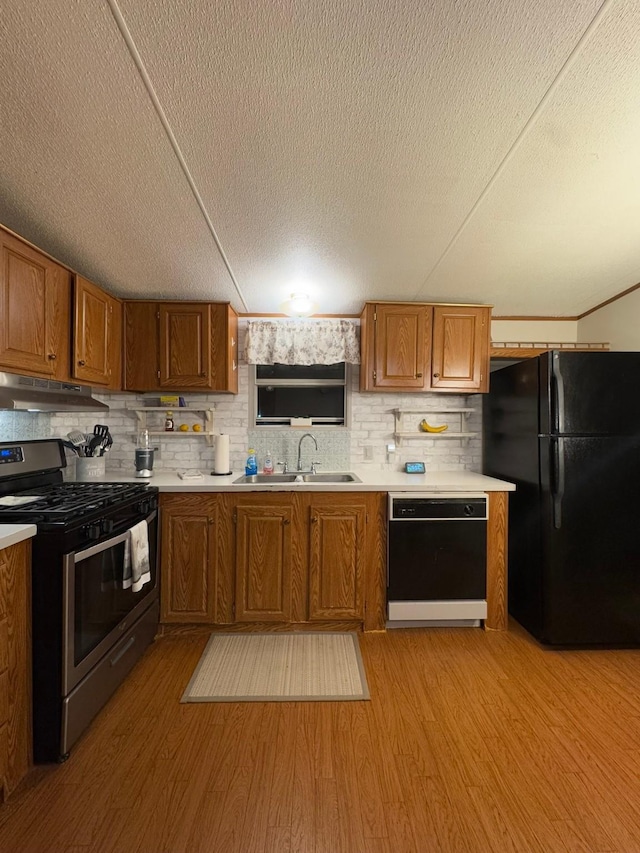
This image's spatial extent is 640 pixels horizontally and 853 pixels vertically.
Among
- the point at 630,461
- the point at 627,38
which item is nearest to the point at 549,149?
the point at 627,38

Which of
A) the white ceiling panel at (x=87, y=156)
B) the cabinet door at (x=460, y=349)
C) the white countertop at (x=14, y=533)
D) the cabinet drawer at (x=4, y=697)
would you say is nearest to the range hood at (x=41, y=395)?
the white countertop at (x=14, y=533)

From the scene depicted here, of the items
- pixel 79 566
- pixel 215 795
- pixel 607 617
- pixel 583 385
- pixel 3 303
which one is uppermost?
pixel 3 303

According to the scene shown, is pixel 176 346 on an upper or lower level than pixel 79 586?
upper

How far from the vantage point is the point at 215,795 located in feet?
4.66

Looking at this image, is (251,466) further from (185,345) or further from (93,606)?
(93,606)

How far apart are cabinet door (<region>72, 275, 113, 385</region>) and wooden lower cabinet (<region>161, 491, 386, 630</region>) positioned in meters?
0.88

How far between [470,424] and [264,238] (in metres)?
2.19

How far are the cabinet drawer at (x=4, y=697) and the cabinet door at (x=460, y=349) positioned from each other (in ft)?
8.86

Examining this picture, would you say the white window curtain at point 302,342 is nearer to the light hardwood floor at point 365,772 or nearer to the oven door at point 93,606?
the oven door at point 93,606

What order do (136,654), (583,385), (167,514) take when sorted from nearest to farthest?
(136,654)
(583,385)
(167,514)

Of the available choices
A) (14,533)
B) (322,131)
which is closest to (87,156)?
(322,131)

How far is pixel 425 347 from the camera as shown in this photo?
2902 millimetres

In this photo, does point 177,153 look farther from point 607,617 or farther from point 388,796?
point 607,617

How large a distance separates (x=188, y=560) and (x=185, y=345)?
4.76 ft
